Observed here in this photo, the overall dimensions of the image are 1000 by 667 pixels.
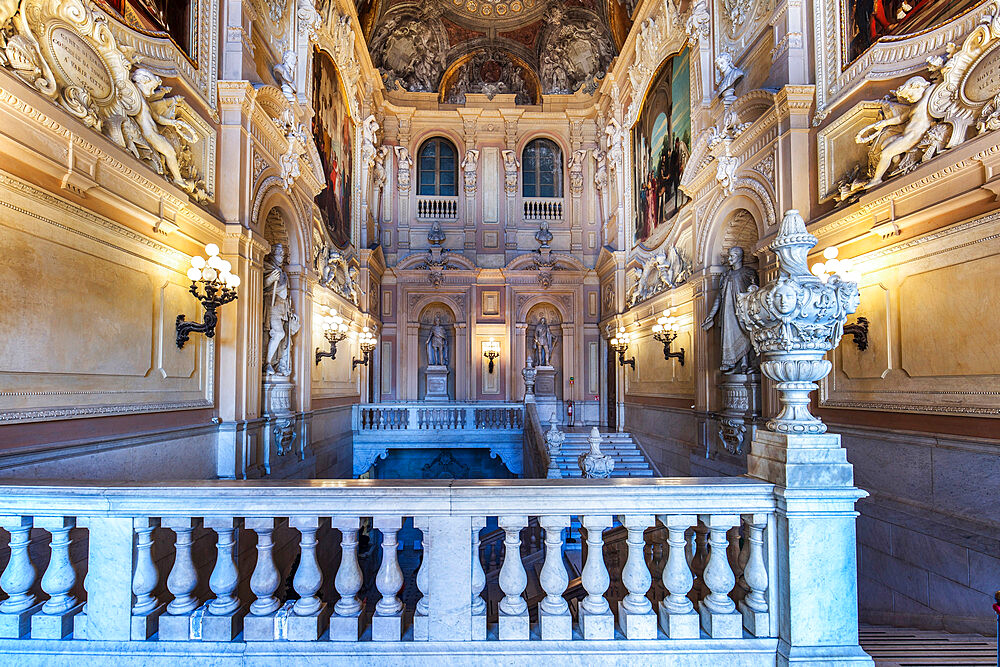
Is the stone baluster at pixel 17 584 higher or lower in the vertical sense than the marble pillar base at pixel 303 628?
higher

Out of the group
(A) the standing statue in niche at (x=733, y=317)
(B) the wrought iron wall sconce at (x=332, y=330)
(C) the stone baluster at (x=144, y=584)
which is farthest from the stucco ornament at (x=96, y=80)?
(A) the standing statue in niche at (x=733, y=317)

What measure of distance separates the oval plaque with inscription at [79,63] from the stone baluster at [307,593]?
4.89 m

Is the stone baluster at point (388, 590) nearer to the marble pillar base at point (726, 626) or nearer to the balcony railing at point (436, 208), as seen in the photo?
the marble pillar base at point (726, 626)

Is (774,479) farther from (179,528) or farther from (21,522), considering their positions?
(21,522)

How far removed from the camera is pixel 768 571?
10.3 ft

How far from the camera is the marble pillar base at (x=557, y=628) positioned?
306 centimetres

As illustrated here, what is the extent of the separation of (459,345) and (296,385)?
9.41 metres

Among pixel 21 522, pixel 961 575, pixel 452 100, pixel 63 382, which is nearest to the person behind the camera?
pixel 21 522

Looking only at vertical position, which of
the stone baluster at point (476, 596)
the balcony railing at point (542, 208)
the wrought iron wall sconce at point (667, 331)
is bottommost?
the stone baluster at point (476, 596)

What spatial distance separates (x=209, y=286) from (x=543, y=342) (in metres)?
14.1

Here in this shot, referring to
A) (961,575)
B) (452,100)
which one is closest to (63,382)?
(961,575)

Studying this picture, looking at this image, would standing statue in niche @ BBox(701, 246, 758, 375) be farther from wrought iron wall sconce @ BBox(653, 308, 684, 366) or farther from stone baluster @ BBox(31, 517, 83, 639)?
stone baluster @ BBox(31, 517, 83, 639)

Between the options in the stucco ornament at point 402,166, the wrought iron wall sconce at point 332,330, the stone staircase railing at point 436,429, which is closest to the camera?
the wrought iron wall sconce at point 332,330

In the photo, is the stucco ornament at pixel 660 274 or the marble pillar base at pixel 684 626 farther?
the stucco ornament at pixel 660 274
